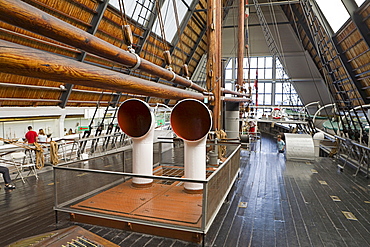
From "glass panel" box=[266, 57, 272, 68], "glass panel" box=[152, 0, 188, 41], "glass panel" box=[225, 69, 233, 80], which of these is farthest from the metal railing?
"glass panel" box=[266, 57, 272, 68]

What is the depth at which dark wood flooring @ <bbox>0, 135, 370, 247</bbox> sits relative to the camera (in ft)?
10.3

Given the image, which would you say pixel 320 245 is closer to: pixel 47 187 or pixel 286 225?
pixel 286 225

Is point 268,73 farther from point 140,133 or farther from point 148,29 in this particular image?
point 140,133

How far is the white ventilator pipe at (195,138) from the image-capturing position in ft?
12.6

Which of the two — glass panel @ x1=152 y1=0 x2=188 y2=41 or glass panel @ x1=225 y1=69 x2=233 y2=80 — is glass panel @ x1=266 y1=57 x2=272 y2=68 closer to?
glass panel @ x1=225 y1=69 x2=233 y2=80

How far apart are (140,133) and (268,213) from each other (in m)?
2.22

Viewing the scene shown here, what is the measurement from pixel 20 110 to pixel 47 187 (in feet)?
14.8

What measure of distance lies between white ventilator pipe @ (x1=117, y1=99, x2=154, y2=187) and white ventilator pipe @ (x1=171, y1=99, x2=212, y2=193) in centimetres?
48

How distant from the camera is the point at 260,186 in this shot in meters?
5.32

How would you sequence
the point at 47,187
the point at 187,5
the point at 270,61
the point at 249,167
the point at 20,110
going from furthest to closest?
1. the point at 270,61
2. the point at 187,5
3. the point at 20,110
4. the point at 249,167
5. the point at 47,187

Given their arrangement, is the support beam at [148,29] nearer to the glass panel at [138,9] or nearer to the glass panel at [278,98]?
the glass panel at [138,9]

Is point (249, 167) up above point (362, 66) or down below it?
below

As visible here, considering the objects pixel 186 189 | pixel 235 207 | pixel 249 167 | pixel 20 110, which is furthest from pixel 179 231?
Result: pixel 20 110

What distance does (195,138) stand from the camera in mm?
3869
